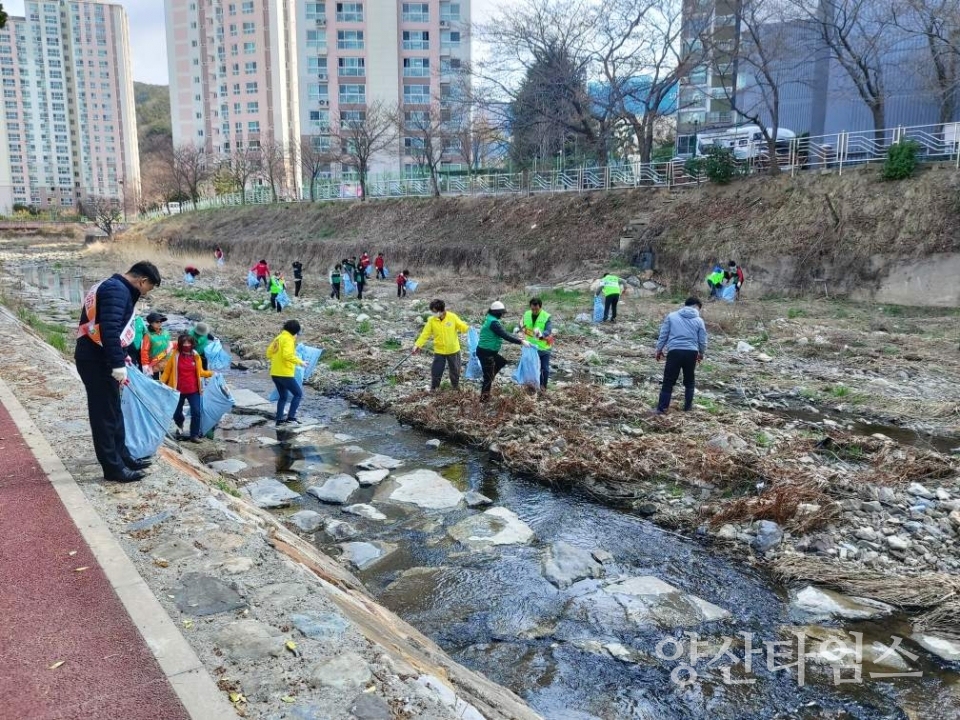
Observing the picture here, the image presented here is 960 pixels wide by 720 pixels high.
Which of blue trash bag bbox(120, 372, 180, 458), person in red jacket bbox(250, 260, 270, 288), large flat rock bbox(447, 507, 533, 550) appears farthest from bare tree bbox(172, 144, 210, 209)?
large flat rock bbox(447, 507, 533, 550)

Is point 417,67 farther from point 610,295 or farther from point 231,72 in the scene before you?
point 610,295

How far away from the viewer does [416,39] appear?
5888cm

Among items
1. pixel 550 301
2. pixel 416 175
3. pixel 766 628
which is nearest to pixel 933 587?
pixel 766 628

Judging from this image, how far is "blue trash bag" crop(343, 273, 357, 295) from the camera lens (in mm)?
22766

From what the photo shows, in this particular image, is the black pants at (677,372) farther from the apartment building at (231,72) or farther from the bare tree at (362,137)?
the apartment building at (231,72)

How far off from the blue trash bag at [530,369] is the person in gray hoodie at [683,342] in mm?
1695

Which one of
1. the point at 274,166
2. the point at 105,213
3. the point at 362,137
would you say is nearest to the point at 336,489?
the point at 362,137

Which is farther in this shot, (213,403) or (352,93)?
(352,93)

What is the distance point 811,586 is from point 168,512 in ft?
15.0

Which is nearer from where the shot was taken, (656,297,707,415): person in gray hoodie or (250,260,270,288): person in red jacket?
(656,297,707,415): person in gray hoodie

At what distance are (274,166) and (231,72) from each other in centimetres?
2657

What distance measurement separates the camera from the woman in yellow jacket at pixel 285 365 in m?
8.59

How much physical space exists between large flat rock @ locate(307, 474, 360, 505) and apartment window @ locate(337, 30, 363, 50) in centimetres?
5836

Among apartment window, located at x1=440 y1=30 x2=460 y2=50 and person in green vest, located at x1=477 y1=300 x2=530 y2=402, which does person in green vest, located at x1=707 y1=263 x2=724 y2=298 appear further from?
apartment window, located at x1=440 y1=30 x2=460 y2=50
